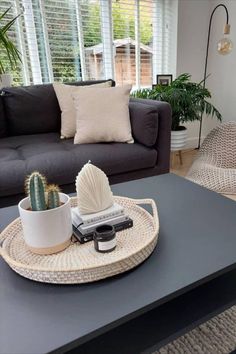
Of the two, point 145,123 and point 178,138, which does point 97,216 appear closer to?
point 145,123

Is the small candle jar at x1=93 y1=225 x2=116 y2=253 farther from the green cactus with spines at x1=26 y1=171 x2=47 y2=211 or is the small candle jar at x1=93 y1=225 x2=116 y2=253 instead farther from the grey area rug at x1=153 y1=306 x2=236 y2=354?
the grey area rug at x1=153 y1=306 x2=236 y2=354

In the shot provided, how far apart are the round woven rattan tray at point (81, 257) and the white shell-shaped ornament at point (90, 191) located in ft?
0.33

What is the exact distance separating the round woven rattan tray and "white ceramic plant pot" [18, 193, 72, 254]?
25mm

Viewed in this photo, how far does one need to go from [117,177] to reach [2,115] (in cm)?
94

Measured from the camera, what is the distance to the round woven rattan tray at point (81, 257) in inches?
24.2

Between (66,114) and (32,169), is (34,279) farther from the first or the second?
(66,114)

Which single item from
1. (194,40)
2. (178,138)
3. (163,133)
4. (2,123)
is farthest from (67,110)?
(194,40)

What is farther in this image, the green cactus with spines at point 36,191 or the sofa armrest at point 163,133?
the sofa armrest at point 163,133

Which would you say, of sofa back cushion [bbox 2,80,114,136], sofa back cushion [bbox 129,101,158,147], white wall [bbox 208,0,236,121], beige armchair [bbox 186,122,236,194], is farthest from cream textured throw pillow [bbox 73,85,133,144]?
white wall [bbox 208,0,236,121]

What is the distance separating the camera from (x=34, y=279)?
63 cm

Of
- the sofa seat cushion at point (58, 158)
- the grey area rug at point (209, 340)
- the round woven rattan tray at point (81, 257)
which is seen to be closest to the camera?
Answer: the round woven rattan tray at point (81, 257)

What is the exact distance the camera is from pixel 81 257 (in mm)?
686

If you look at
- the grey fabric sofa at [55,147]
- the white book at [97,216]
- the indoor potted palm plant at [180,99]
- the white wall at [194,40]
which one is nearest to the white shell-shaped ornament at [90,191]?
the white book at [97,216]

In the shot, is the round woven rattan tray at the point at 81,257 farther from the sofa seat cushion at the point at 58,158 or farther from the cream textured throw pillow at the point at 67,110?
the cream textured throw pillow at the point at 67,110
